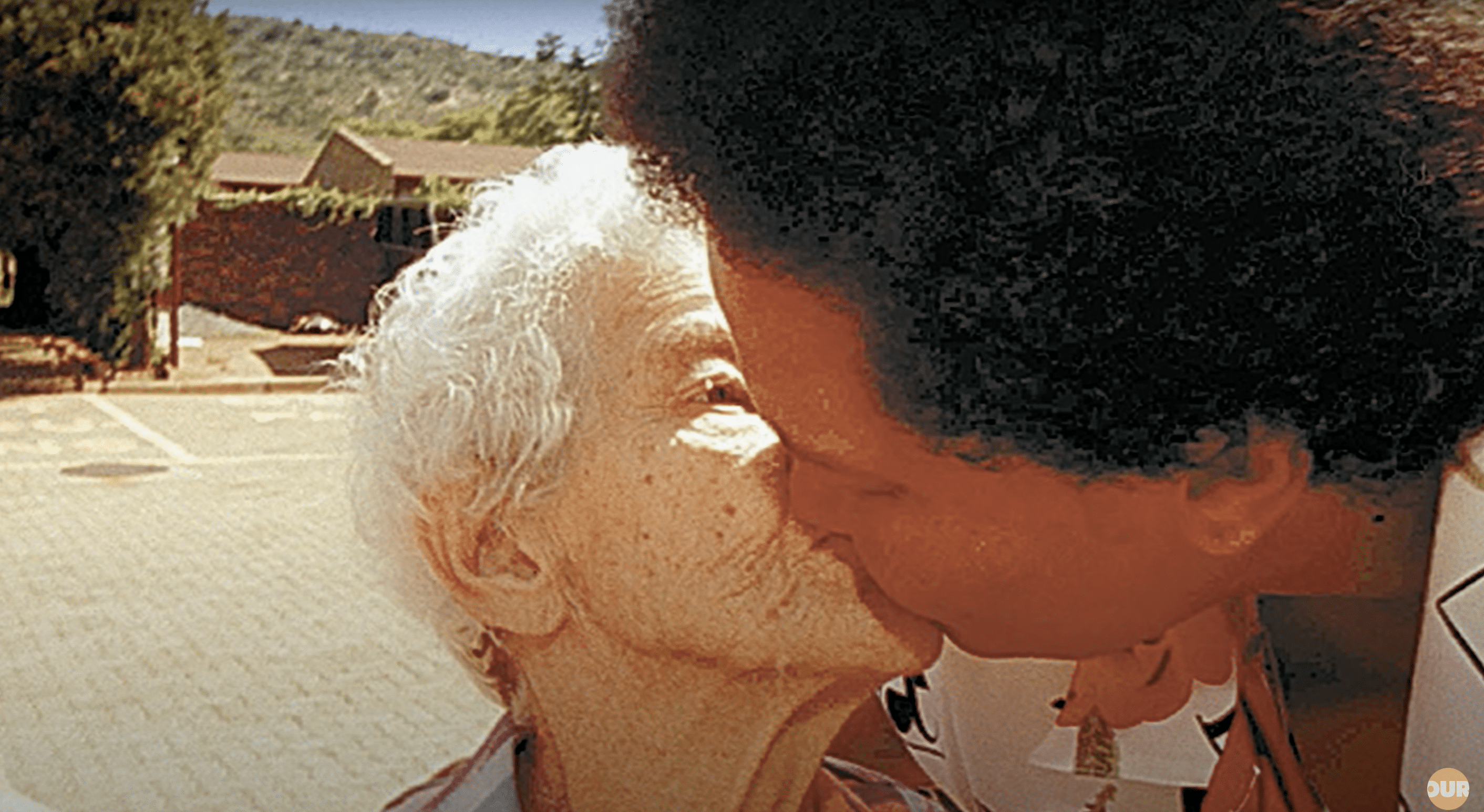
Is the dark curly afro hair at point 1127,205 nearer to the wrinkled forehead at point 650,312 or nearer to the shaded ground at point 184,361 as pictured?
the wrinkled forehead at point 650,312

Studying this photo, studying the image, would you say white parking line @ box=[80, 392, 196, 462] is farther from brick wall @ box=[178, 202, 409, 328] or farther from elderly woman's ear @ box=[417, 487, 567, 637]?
Answer: elderly woman's ear @ box=[417, 487, 567, 637]

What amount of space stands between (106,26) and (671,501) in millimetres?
16573

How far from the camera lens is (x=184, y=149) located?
17.8 meters

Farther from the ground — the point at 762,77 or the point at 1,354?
the point at 762,77

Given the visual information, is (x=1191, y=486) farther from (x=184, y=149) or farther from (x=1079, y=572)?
(x=184, y=149)

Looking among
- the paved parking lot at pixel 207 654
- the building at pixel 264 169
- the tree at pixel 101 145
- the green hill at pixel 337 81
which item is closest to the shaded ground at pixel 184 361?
the tree at pixel 101 145

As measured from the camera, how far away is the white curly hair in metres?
1.67

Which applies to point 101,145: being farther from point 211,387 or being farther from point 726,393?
point 726,393

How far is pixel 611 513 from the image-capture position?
1.66m

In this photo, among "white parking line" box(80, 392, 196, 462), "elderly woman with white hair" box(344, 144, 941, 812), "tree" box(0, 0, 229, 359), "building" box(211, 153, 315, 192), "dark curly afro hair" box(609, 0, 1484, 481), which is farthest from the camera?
"building" box(211, 153, 315, 192)

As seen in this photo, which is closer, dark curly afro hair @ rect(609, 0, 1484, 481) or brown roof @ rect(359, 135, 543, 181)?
dark curly afro hair @ rect(609, 0, 1484, 481)

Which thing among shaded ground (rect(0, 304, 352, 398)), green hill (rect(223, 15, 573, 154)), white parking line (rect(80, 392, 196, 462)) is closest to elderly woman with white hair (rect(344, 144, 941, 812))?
white parking line (rect(80, 392, 196, 462))

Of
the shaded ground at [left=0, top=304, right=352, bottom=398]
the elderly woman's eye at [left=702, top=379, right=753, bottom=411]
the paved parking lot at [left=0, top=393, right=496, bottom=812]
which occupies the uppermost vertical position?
the elderly woman's eye at [left=702, top=379, right=753, bottom=411]

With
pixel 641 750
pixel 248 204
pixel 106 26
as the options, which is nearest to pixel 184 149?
pixel 106 26
